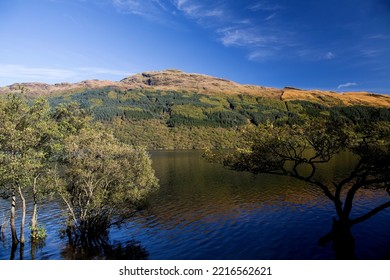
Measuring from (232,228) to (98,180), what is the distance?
804 inches

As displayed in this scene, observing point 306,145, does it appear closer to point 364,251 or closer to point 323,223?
point 364,251

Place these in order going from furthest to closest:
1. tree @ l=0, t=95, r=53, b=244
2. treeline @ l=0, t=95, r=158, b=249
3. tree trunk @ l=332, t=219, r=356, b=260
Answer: treeline @ l=0, t=95, r=158, b=249
tree @ l=0, t=95, r=53, b=244
tree trunk @ l=332, t=219, r=356, b=260

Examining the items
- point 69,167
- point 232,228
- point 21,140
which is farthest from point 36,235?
point 232,228

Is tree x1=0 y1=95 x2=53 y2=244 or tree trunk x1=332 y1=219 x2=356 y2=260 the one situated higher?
tree x1=0 y1=95 x2=53 y2=244

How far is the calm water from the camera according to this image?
111 ft

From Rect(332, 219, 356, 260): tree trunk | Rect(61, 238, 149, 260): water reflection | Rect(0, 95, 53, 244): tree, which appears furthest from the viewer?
Rect(61, 238, 149, 260): water reflection

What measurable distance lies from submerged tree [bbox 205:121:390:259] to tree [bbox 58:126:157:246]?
10710 millimetres

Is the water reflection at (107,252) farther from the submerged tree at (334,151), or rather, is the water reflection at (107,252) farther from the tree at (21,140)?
the submerged tree at (334,151)

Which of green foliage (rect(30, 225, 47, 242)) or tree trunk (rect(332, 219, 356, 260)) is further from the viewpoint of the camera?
green foliage (rect(30, 225, 47, 242))

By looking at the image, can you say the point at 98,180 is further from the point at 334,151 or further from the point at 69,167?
the point at 334,151

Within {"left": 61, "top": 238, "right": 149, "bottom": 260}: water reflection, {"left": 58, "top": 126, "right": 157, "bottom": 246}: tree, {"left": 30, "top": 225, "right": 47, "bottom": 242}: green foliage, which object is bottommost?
{"left": 61, "top": 238, "right": 149, "bottom": 260}: water reflection

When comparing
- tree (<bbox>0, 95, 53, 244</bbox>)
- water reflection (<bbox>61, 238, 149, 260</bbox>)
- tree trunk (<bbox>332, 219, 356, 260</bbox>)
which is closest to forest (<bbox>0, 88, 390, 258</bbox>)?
tree (<bbox>0, 95, 53, 244</bbox>)

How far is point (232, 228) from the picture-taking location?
143 ft

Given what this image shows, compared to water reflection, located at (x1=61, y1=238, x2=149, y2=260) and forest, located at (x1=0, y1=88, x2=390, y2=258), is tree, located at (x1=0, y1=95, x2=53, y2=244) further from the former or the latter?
water reflection, located at (x1=61, y1=238, x2=149, y2=260)
